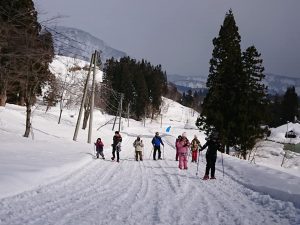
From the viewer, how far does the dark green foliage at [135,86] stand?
4392 inches

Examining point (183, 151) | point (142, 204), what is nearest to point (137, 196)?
point (142, 204)

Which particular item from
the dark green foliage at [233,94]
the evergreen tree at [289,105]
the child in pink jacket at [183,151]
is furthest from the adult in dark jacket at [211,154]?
the evergreen tree at [289,105]

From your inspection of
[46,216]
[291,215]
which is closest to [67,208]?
[46,216]

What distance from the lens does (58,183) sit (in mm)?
14141

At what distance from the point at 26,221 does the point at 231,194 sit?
7043 millimetres

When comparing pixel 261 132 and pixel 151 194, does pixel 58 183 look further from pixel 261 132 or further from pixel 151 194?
pixel 261 132

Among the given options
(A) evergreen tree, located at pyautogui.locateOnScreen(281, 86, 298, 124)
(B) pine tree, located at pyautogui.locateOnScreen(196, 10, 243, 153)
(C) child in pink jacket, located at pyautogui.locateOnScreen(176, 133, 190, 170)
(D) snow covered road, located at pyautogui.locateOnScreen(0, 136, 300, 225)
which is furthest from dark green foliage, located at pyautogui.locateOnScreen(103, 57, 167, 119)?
(D) snow covered road, located at pyautogui.locateOnScreen(0, 136, 300, 225)

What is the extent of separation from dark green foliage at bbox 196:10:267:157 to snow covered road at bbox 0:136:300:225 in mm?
26025

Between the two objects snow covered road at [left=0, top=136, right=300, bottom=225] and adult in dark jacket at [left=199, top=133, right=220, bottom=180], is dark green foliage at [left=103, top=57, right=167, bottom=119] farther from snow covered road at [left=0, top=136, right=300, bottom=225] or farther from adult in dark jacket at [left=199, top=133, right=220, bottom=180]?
snow covered road at [left=0, top=136, right=300, bottom=225]

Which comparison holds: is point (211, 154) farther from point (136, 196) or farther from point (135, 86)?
point (135, 86)

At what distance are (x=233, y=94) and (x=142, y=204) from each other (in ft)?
110

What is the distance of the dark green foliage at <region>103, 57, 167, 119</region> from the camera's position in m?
112

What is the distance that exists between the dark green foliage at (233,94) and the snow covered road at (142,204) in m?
26.0

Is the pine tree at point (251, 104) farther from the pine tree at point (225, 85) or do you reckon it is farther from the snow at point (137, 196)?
the snow at point (137, 196)
